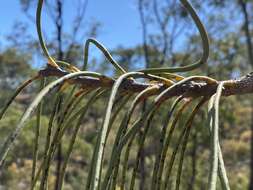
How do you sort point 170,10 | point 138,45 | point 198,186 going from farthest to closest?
point 138,45, point 198,186, point 170,10

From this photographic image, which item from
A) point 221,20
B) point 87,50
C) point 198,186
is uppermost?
point 221,20

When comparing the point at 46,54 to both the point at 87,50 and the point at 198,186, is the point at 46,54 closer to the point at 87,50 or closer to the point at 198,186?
the point at 87,50

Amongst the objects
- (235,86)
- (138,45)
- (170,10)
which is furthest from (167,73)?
(138,45)

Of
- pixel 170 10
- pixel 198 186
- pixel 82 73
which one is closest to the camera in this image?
pixel 82 73

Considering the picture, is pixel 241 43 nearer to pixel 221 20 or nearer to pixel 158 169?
pixel 221 20

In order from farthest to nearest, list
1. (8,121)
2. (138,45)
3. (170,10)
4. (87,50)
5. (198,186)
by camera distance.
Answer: (138,45), (198,186), (170,10), (8,121), (87,50)

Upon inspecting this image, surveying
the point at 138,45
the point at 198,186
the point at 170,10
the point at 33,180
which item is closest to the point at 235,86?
the point at 33,180

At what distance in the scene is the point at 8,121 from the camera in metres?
6.55

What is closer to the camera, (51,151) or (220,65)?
(51,151)

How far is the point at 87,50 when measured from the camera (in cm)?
45

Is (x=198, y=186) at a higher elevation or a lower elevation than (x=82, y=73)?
lower

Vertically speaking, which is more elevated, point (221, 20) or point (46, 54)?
point (221, 20)

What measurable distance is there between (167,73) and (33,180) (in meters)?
0.13

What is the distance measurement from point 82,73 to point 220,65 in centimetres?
749
